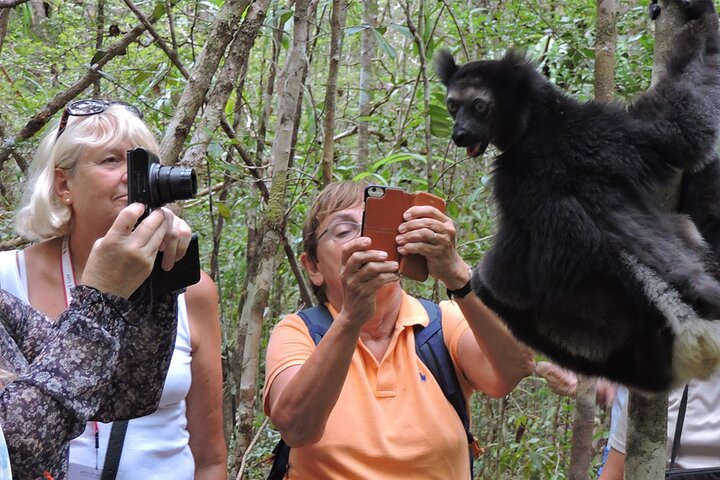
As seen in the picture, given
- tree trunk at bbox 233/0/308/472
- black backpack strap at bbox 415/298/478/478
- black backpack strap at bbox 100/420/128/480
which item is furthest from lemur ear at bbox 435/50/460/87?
black backpack strap at bbox 100/420/128/480

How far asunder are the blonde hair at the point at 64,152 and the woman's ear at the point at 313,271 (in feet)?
2.07

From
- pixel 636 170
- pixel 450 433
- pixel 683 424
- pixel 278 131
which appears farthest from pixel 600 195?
pixel 278 131

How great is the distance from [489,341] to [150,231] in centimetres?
112

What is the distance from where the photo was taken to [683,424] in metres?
2.48

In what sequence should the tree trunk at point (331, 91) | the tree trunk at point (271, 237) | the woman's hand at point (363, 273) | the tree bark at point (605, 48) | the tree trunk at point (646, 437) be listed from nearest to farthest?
1. the tree trunk at point (646, 437)
2. the woman's hand at point (363, 273)
3. the tree bark at point (605, 48)
4. the tree trunk at point (271, 237)
5. the tree trunk at point (331, 91)

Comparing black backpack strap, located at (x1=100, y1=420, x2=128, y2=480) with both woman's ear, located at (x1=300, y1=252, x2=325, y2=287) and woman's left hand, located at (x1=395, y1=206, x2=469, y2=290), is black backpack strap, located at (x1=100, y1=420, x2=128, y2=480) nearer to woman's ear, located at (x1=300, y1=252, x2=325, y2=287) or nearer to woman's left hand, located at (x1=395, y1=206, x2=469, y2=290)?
woman's ear, located at (x1=300, y1=252, x2=325, y2=287)

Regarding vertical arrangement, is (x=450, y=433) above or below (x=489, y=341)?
below

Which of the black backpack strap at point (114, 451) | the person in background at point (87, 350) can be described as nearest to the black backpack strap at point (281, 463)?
the black backpack strap at point (114, 451)

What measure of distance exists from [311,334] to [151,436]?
56cm

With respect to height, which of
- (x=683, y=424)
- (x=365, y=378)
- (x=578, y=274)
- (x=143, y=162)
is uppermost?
(x=143, y=162)

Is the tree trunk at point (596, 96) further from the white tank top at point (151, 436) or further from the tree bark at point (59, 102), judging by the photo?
the tree bark at point (59, 102)

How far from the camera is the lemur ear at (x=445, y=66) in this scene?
2.67m

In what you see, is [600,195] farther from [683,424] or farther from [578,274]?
[683,424]

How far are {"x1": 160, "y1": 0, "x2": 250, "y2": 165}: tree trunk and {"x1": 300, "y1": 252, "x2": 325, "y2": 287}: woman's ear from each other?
1.80ft
